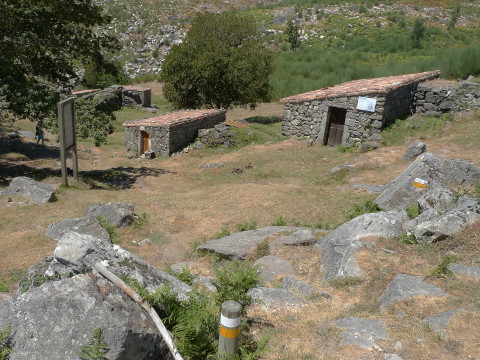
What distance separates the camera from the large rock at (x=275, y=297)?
593 centimetres

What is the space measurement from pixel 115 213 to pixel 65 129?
5.33 m

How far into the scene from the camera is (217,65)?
25859 millimetres

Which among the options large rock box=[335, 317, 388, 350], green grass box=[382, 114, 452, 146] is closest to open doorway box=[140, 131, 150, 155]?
green grass box=[382, 114, 452, 146]

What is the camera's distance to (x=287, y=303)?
19.7ft

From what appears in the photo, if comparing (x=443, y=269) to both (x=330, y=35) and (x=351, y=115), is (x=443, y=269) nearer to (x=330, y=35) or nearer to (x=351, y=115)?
(x=351, y=115)

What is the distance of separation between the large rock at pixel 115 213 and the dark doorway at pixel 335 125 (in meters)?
11.2

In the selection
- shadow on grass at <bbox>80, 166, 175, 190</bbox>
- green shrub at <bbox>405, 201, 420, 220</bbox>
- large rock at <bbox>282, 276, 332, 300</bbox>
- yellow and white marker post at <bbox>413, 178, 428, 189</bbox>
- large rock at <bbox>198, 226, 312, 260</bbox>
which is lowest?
shadow on grass at <bbox>80, 166, 175, 190</bbox>

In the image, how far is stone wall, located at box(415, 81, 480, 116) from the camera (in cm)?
1989

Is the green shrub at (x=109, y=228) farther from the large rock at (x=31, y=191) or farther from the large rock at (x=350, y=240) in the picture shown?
the large rock at (x=350, y=240)

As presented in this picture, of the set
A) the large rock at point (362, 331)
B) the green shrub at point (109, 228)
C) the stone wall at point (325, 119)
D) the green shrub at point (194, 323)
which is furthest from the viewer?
Result: the stone wall at point (325, 119)

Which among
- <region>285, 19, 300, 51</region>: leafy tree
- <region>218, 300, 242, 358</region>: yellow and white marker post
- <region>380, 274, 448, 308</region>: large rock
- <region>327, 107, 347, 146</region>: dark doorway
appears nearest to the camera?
<region>218, 300, 242, 358</region>: yellow and white marker post

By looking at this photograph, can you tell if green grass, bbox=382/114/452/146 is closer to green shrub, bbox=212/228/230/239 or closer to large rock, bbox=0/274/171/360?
green shrub, bbox=212/228/230/239

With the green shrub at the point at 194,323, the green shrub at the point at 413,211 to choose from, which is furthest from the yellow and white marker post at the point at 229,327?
the green shrub at the point at 413,211

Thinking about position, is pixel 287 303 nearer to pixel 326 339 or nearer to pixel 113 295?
pixel 326 339
